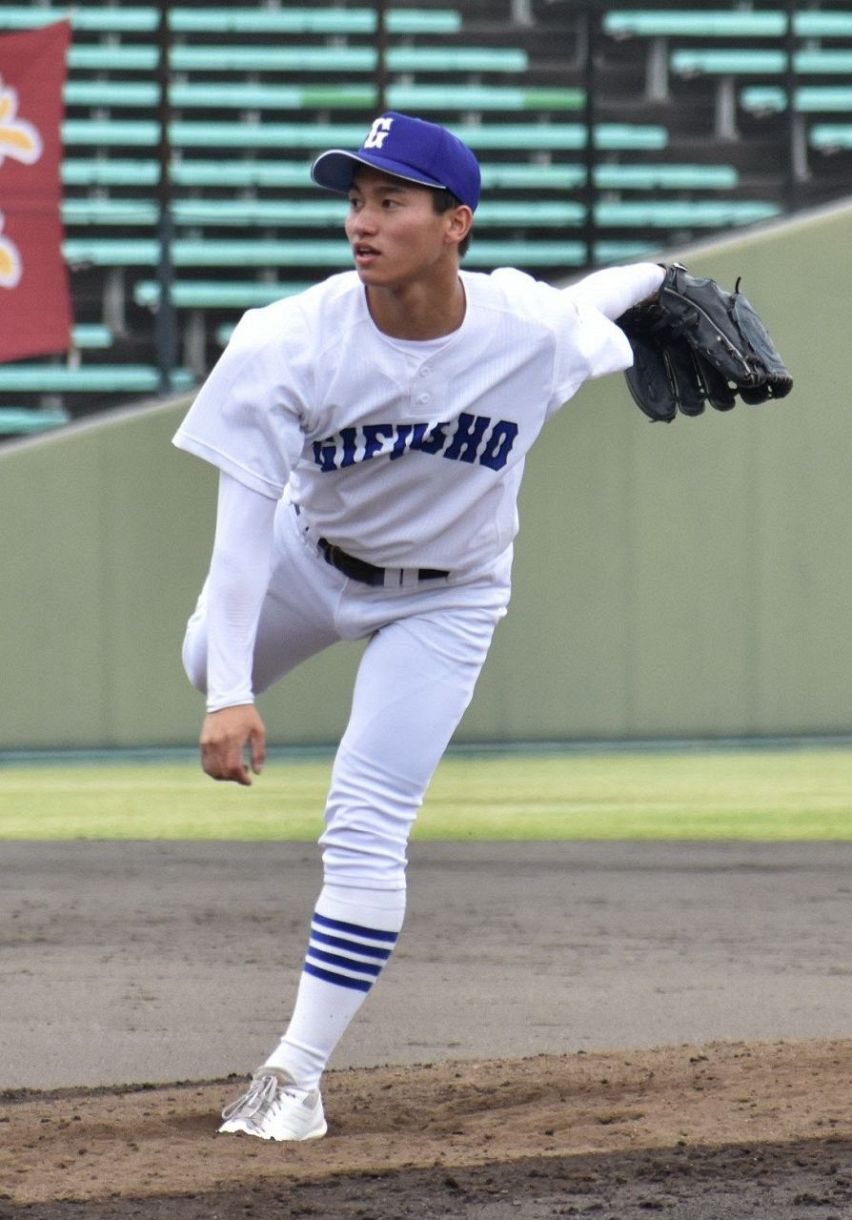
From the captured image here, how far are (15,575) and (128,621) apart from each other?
654 millimetres

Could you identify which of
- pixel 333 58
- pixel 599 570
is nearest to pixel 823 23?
pixel 333 58

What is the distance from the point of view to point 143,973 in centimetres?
511

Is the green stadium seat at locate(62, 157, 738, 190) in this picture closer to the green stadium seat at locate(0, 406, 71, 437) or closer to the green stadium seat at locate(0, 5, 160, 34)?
the green stadium seat at locate(0, 5, 160, 34)

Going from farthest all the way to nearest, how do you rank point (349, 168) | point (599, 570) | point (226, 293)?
1. point (226, 293)
2. point (599, 570)
3. point (349, 168)

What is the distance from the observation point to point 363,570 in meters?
3.55

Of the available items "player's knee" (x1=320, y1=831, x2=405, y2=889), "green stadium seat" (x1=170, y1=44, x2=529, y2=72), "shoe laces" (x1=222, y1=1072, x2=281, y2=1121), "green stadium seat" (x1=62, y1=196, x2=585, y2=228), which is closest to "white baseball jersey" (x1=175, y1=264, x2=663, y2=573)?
"player's knee" (x1=320, y1=831, x2=405, y2=889)

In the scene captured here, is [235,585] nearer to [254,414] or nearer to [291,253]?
[254,414]

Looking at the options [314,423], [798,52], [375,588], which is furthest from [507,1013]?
[798,52]

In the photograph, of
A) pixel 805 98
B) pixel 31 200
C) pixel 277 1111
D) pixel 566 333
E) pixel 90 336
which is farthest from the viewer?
pixel 805 98

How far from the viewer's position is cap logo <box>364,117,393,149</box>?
3219 millimetres

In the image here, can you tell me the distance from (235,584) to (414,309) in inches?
22.3

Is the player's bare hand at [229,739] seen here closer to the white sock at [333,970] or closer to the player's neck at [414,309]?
the white sock at [333,970]

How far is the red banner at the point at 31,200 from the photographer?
35.3 feet

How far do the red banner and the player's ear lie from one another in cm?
779
